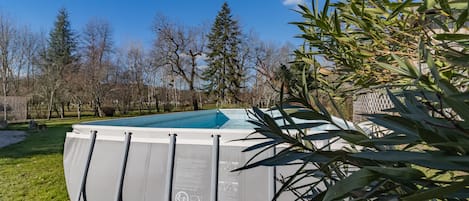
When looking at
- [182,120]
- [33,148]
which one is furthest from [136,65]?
[182,120]

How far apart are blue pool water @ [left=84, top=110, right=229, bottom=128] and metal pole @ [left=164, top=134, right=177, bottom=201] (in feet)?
4.84

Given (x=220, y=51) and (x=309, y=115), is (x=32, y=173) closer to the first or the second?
(x=309, y=115)

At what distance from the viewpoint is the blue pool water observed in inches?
203

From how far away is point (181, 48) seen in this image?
2045cm

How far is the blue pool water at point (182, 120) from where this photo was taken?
16.9 feet

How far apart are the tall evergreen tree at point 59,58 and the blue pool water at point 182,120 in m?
12.3

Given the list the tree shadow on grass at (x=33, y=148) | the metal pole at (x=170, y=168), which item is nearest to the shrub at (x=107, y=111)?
the tree shadow on grass at (x=33, y=148)

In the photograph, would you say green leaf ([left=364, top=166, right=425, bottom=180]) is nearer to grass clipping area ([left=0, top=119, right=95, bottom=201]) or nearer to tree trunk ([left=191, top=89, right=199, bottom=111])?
grass clipping area ([left=0, top=119, right=95, bottom=201])

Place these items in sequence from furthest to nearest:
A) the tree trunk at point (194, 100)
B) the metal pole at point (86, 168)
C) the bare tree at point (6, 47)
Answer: the tree trunk at point (194, 100), the bare tree at point (6, 47), the metal pole at point (86, 168)

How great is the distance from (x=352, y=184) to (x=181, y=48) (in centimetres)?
2091

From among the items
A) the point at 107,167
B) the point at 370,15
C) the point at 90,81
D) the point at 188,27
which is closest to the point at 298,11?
the point at 370,15

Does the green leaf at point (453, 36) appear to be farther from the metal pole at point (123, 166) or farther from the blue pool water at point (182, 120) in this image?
the blue pool water at point (182, 120)

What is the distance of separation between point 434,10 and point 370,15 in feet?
0.99

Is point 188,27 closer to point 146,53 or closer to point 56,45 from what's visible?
point 146,53
